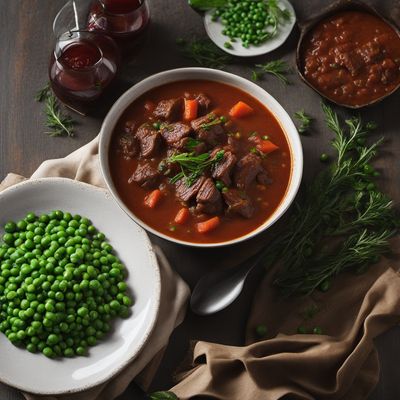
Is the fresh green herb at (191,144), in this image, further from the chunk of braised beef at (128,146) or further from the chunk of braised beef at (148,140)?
the chunk of braised beef at (128,146)

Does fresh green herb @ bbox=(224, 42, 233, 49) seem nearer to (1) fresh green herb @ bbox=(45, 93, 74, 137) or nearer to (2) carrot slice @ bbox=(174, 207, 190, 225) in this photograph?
(1) fresh green herb @ bbox=(45, 93, 74, 137)

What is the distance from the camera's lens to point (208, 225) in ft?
18.1

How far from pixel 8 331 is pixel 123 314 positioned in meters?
0.81

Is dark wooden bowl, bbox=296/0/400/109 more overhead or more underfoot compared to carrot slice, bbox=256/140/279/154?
more overhead

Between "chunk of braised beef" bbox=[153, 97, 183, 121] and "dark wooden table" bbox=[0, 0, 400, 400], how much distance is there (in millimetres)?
499

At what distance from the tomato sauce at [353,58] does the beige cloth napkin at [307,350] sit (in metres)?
1.39

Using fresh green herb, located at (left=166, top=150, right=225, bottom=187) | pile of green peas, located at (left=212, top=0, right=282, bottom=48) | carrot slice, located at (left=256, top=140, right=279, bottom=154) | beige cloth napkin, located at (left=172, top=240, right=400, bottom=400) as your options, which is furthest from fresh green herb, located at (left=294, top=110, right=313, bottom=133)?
beige cloth napkin, located at (left=172, top=240, right=400, bottom=400)

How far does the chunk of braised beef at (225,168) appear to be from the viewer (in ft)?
18.1

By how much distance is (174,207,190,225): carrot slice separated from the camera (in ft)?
18.1

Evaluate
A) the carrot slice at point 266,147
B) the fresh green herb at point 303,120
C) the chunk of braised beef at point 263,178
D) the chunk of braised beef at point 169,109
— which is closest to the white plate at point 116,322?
the chunk of braised beef at point 169,109

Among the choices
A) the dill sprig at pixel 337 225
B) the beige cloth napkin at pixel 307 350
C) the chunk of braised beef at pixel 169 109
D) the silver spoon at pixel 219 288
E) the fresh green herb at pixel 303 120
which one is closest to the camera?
the beige cloth napkin at pixel 307 350

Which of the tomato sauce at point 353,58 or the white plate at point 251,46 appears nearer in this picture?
the tomato sauce at point 353,58

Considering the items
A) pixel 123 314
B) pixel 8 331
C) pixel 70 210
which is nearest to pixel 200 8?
pixel 70 210

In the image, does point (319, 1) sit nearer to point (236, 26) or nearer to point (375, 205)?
point (236, 26)
